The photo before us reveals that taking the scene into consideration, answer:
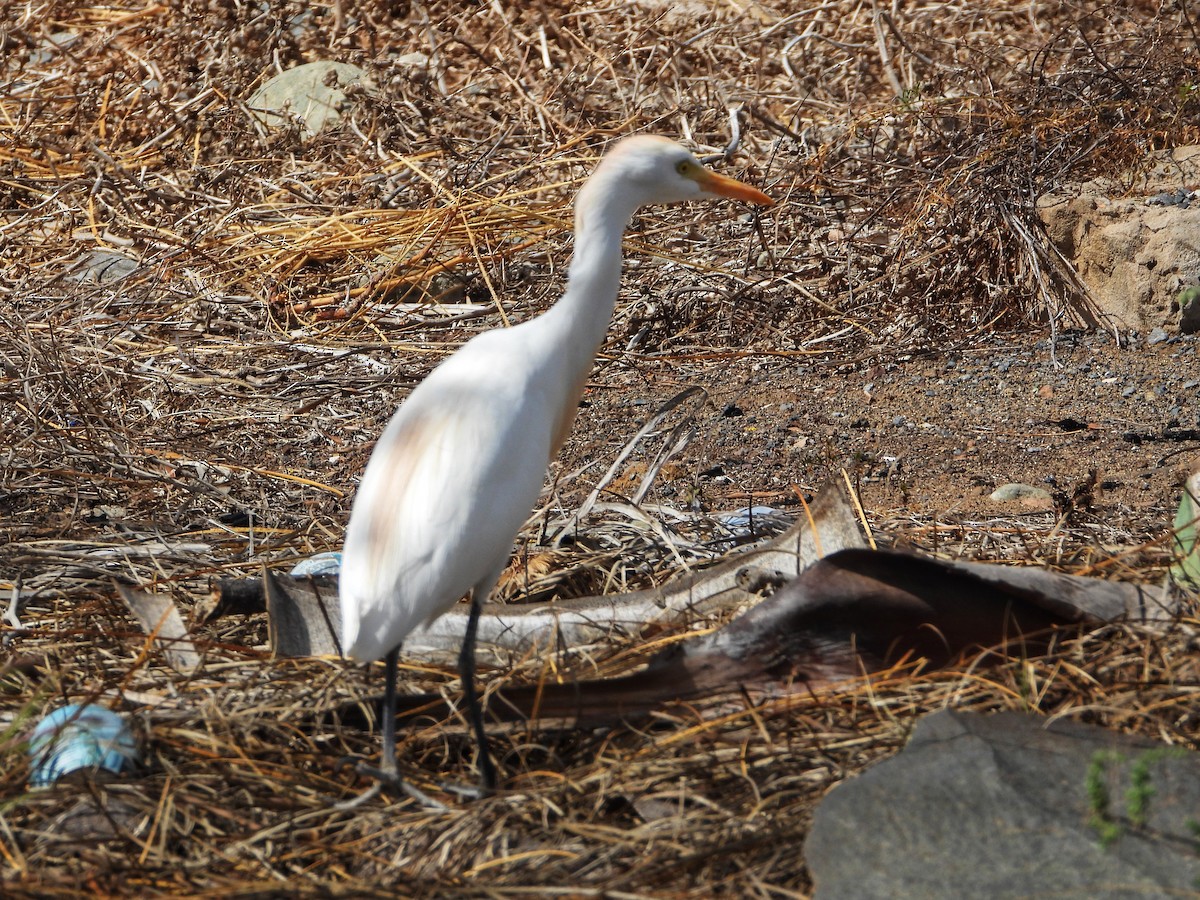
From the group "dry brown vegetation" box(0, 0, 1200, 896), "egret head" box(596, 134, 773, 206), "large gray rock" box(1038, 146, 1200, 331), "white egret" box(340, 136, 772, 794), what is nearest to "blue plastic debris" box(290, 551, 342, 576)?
"dry brown vegetation" box(0, 0, 1200, 896)

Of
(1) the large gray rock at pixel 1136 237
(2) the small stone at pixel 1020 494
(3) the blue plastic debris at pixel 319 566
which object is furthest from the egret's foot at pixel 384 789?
(1) the large gray rock at pixel 1136 237

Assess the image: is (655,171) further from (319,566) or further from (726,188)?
(319,566)

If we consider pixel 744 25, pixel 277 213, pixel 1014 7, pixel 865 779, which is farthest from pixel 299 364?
pixel 1014 7

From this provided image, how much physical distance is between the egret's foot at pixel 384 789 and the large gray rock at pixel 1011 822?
2.24 feet

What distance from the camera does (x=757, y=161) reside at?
5.89 meters

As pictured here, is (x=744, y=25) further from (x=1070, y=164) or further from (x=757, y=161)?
(x=1070, y=164)

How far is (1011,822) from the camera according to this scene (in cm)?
174

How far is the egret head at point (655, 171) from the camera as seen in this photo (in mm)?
2400

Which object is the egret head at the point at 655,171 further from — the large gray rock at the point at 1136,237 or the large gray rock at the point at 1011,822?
the large gray rock at the point at 1136,237

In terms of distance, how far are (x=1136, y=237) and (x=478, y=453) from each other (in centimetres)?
320

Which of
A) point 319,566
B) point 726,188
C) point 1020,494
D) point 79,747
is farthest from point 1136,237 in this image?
point 79,747

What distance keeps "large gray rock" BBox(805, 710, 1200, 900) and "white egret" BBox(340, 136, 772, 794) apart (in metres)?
0.70

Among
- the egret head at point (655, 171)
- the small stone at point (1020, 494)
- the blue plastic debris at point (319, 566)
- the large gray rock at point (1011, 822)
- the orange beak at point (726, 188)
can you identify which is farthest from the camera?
the small stone at point (1020, 494)

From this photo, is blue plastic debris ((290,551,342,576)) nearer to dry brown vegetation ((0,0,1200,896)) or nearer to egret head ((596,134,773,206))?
dry brown vegetation ((0,0,1200,896))
